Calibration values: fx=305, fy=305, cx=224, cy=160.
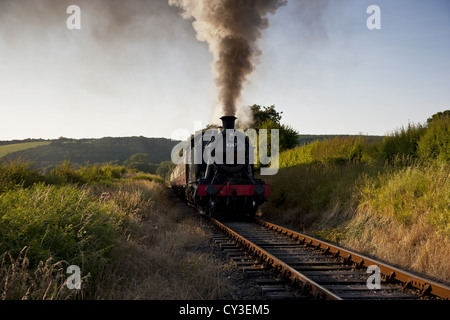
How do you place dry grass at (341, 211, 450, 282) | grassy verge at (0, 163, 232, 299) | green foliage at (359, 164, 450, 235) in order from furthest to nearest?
green foliage at (359, 164, 450, 235), dry grass at (341, 211, 450, 282), grassy verge at (0, 163, 232, 299)

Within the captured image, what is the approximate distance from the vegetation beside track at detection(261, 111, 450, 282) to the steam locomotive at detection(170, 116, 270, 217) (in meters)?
1.63

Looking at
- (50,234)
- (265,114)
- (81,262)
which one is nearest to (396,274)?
(81,262)

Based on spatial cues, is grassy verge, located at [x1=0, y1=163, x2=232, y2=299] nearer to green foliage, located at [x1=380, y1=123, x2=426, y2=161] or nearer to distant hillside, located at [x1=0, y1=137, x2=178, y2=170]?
green foliage, located at [x1=380, y1=123, x2=426, y2=161]

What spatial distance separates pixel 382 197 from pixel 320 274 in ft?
12.3

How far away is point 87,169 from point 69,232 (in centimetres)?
1030

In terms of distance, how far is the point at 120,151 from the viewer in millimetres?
83875

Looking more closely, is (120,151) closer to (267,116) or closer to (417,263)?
(267,116)

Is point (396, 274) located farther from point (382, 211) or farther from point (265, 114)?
point (265, 114)

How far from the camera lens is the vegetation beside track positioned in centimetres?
582

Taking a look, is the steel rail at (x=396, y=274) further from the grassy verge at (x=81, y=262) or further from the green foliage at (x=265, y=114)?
the green foliage at (x=265, y=114)

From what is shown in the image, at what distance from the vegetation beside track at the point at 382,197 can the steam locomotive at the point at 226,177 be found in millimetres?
1633

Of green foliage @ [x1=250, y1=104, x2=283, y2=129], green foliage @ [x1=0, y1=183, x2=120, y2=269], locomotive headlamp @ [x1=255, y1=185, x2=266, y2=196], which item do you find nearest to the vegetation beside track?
locomotive headlamp @ [x1=255, y1=185, x2=266, y2=196]
